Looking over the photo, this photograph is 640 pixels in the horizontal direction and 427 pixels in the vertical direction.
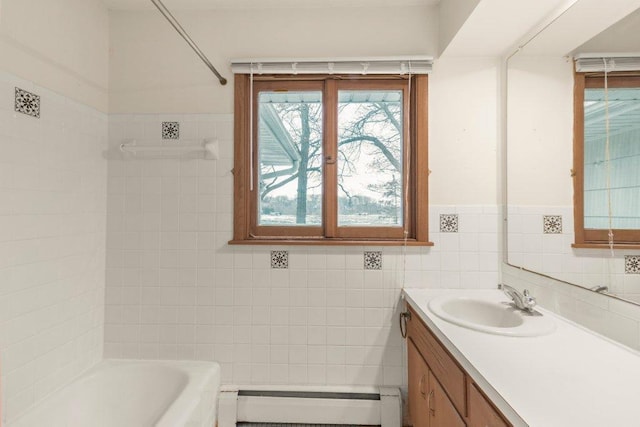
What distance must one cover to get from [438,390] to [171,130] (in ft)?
Answer: 6.14

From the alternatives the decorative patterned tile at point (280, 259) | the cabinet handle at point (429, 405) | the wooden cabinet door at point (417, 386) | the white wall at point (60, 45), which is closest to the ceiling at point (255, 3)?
the white wall at point (60, 45)

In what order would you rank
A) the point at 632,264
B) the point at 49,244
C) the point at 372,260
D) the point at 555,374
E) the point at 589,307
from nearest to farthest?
1. the point at 555,374
2. the point at 632,264
3. the point at 589,307
4. the point at 49,244
5. the point at 372,260

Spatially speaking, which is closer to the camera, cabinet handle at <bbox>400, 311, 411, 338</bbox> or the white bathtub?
the white bathtub

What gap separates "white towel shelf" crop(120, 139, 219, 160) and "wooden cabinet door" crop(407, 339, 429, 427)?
151 centimetres

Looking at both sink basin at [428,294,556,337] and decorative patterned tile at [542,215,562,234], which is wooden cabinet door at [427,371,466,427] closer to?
sink basin at [428,294,556,337]

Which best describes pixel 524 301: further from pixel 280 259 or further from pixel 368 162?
pixel 280 259

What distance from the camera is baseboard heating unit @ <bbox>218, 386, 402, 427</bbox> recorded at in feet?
5.63

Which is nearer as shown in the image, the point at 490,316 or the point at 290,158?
Result: the point at 490,316

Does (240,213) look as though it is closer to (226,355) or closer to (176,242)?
(176,242)

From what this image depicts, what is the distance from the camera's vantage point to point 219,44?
1.84 meters

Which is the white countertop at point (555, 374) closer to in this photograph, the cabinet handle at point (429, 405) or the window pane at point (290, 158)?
the cabinet handle at point (429, 405)

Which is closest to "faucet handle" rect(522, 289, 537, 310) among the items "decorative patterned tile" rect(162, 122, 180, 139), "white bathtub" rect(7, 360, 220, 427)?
"white bathtub" rect(7, 360, 220, 427)

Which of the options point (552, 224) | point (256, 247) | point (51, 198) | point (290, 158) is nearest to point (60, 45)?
point (51, 198)

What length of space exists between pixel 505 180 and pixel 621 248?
754mm
